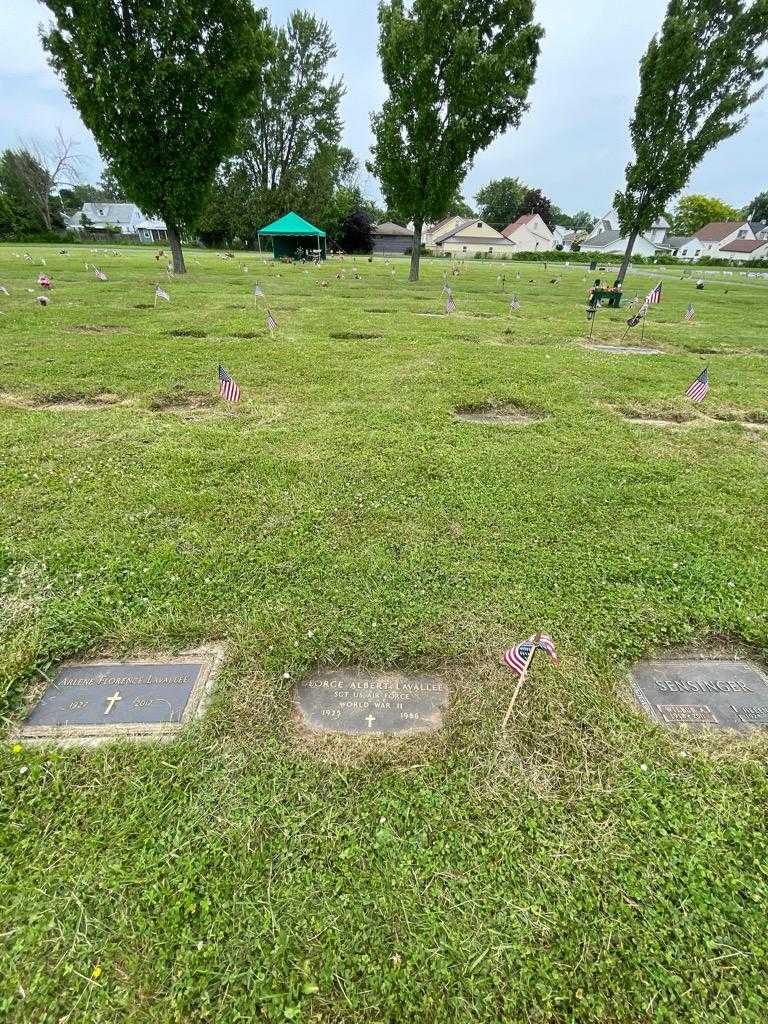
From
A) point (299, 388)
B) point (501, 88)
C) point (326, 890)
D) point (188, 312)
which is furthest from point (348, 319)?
point (501, 88)

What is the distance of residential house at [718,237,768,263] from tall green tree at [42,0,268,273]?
72.6 m

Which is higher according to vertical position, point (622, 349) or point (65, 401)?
point (622, 349)

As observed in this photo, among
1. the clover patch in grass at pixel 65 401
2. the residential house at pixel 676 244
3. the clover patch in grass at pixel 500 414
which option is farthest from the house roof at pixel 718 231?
the clover patch in grass at pixel 65 401

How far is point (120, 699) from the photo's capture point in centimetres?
239

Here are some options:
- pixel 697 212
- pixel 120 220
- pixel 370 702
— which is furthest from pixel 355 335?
pixel 697 212


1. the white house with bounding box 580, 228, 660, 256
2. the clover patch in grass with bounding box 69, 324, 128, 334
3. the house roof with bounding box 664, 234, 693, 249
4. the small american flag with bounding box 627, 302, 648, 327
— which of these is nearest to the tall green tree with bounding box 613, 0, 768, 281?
the small american flag with bounding box 627, 302, 648, 327

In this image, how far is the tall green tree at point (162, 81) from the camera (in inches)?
585

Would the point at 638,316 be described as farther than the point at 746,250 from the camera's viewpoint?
No

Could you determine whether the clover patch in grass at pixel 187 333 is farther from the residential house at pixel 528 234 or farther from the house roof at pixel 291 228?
the residential house at pixel 528 234

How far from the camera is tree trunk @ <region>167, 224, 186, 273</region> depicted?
18.6 meters

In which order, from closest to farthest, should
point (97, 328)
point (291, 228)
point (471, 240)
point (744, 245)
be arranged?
1. point (97, 328)
2. point (291, 228)
3. point (471, 240)
4. point (744, 245)

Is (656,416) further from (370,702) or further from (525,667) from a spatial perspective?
(370,702)

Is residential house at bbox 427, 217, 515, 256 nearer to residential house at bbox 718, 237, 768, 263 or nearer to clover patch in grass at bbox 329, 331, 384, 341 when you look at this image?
residential house at bbox 718, 237, 768, 263

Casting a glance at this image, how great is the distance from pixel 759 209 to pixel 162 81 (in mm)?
106094
